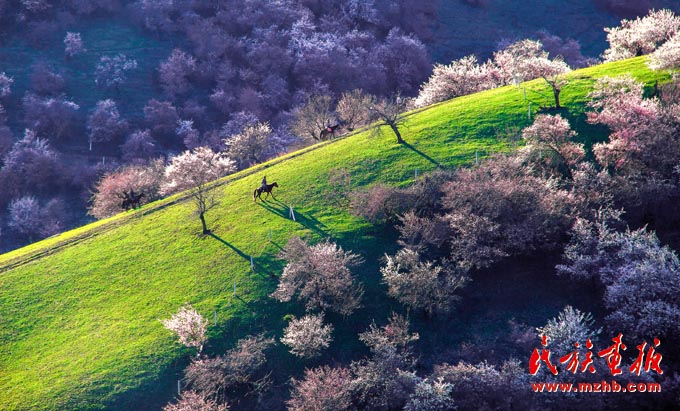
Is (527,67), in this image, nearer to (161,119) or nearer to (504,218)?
(504,218)

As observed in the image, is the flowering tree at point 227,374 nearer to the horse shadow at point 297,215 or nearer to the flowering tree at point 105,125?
the horse shadow at point 297,215

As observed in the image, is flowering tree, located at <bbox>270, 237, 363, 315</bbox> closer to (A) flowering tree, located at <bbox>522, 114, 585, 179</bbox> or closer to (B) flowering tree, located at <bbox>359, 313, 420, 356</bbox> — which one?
(B) flowering tree, located at <bbox>359, 313, 420, 356</bbox>

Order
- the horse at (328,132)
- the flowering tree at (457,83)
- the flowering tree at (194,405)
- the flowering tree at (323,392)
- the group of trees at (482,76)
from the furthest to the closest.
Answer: the flowering tree at (457,83)
the group of trees at (482,76)
the horse at (328,132)
the flowering tree at (194,405)
the flowering tree at (323,392)

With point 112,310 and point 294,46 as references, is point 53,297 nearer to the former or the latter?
point 112,310

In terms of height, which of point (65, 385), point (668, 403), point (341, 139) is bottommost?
point (65, 385)

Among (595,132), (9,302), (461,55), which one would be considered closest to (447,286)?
(595,132)

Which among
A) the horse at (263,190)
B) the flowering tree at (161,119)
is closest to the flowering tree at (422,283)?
the horse at (263,190)
